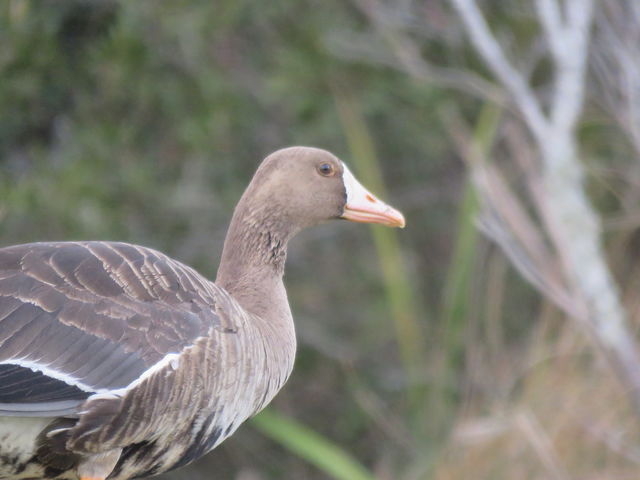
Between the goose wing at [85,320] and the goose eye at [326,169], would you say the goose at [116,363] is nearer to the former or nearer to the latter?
the goose wing at [85,320]

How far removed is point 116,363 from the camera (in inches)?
149

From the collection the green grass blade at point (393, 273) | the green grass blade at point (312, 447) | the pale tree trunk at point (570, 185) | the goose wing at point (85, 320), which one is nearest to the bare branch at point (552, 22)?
the pale tree trunk at point (570, 185)

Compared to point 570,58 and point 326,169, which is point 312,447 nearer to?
point 570,58

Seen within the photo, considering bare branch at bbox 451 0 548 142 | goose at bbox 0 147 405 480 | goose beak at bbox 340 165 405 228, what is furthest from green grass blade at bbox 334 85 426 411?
goose at bbox 0 147 405 480

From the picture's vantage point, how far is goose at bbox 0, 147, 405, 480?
12.1 ft

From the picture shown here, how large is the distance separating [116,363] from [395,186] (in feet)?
22.0

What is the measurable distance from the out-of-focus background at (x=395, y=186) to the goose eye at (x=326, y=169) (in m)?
1.28

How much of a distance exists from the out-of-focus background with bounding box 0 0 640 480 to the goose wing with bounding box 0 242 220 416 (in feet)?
7.32

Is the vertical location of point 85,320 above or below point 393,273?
above

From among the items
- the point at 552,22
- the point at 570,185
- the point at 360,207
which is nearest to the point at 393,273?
the point at 570,185

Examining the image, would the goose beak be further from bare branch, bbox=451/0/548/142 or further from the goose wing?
bare branch, bbox=451/0/548/142

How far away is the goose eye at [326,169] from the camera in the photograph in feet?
15.5

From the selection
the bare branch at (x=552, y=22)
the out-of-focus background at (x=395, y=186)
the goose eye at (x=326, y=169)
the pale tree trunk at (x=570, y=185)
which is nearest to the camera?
the goose eye at (x=326, y=169)

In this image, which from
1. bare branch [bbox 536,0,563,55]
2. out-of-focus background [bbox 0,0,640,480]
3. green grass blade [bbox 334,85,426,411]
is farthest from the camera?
green grass blade [bbox 334,85,426,411]
